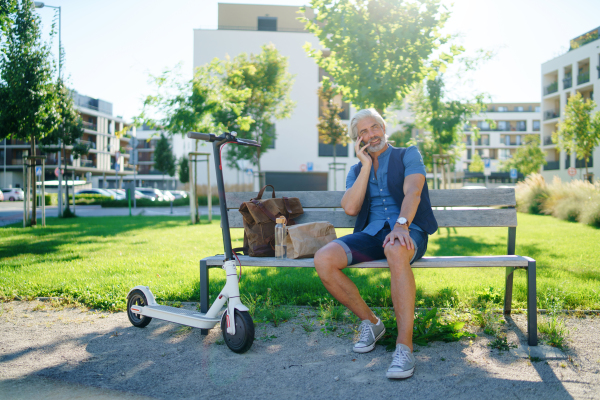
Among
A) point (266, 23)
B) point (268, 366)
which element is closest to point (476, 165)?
point (266, 23)

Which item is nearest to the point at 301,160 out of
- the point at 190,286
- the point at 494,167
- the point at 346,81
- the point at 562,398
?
the point at 346,81

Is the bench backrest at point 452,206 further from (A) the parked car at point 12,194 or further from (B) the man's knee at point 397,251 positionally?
(A) the parked car at point 12,194

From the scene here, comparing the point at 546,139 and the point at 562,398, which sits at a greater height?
the point at 546,139

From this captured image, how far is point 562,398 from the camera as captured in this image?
7.50 ft

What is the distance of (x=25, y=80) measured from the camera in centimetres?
1079

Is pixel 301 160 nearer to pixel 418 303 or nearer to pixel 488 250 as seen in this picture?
pixel 488 250

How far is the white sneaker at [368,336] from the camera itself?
296cm

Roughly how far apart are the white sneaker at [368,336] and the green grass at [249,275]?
0.98 metres

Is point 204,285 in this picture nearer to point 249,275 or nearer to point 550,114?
point 249,275

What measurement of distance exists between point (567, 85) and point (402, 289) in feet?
151

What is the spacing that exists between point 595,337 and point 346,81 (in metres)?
6.19

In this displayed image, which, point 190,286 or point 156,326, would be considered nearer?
point 156,326

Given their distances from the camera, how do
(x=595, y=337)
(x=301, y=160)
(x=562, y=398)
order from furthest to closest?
(x=301, y=160)
(x=595, y=337)
(x=562, y=398)

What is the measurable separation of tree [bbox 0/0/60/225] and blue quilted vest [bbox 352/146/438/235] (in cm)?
1036
